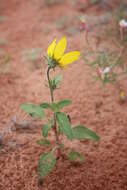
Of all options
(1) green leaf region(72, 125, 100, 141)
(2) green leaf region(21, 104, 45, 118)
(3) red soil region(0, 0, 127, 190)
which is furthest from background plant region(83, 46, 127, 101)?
(2) green leaf region(21, 104, 45, 118)

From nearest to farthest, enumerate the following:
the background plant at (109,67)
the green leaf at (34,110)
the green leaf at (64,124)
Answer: the green leaf at (64,124), the green leaf at (34,110), the background plant at (109,67)

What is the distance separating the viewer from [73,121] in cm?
150

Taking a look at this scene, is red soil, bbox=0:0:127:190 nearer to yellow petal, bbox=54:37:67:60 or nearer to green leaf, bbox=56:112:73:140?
green leaf, bbox=56:112:73:140

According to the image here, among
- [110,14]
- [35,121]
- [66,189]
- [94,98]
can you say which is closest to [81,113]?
[94,98]

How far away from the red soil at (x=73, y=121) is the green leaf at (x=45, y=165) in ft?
0.25

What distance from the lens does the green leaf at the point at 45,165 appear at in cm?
103

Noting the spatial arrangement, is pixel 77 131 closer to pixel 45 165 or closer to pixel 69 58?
pixel 45 165

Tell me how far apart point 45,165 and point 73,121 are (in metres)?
0.49

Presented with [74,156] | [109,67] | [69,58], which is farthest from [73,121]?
[69,58]

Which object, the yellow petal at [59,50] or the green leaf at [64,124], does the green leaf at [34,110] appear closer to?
the green leaf at [64,124]

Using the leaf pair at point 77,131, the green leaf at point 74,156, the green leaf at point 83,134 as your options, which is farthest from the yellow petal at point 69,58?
the green leaf at point 74,156

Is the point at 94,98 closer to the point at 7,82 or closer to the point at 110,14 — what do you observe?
the point at 7,82

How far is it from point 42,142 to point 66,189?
0.78ft

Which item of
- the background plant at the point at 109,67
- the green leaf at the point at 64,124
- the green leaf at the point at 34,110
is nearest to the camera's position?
the green leaf at the point at 64,124
